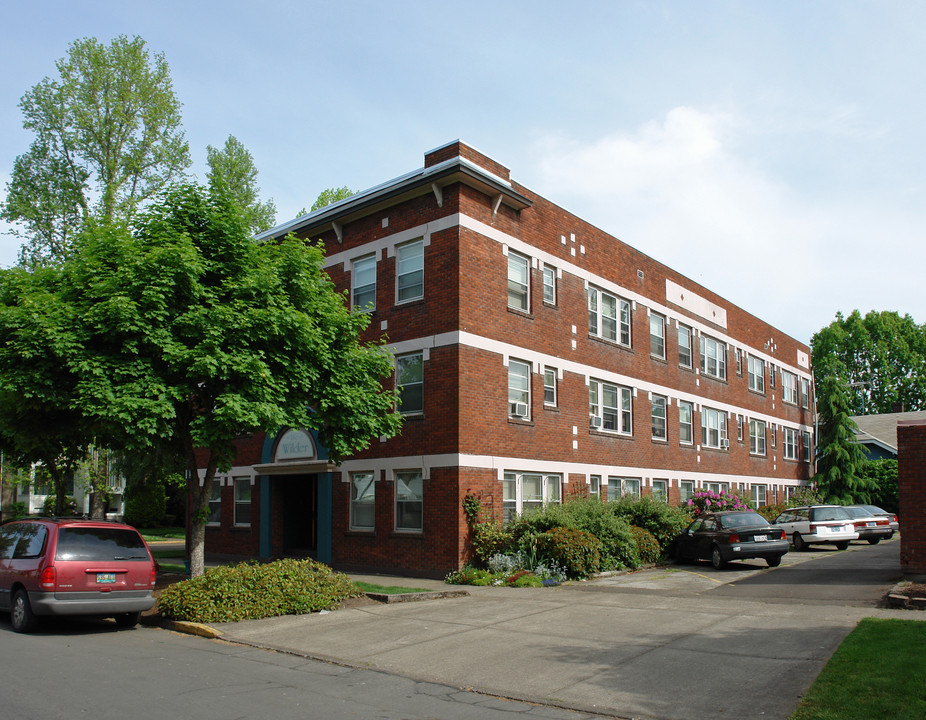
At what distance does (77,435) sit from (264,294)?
20.7 feet

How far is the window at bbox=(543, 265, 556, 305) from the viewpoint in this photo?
928 inches

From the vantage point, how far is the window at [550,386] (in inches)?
910

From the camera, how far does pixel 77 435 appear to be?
17938mm

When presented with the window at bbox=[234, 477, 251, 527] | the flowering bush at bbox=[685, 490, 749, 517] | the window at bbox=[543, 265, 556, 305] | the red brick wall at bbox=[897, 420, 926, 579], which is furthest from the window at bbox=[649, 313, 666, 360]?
the window at bbox=[234, 477, 251, 527]

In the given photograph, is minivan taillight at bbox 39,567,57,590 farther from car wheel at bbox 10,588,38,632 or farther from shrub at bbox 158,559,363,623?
shrub at bbox 158,559,363,623

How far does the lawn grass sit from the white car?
18300mm

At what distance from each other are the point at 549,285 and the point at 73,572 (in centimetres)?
1535

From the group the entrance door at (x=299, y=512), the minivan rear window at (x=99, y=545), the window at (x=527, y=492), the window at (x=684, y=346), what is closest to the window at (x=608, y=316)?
the window at (x=684, y=346)

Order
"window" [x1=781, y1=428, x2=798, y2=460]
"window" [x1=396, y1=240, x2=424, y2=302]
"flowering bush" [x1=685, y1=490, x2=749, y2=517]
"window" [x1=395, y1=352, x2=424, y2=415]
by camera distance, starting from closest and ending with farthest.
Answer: "window" [x1=395, y1=352, x2=424, y2=415]
"window" [x1=396, y1=240, x2=424, y2=302]
"flowering bush" [x1=685, y1=490, x2=749, y2=517]
"window" [x1=781, y1=428, x2=798, y2=460]

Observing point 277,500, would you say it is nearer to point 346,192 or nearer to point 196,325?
point 196,325

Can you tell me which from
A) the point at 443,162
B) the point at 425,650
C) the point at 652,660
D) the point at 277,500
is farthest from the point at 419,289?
the point at 652,660

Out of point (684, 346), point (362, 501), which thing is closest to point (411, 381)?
point (362, 501)

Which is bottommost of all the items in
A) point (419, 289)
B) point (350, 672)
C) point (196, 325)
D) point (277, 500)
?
point (350, 672)

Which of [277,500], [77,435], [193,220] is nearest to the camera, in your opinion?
[193,220]
